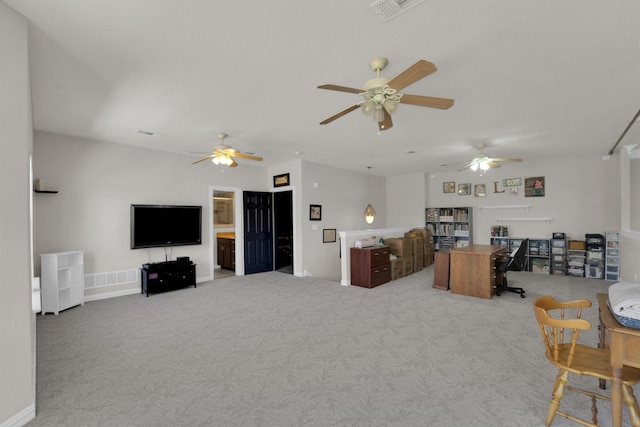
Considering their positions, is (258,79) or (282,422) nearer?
(282,422)

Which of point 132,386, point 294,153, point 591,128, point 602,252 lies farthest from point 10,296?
point 602,252

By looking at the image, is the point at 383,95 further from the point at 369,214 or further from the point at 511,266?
the point at 369,214

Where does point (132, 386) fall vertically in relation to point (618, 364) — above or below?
below

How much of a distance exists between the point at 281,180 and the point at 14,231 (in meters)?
5.48

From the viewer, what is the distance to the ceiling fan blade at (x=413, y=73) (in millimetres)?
1963

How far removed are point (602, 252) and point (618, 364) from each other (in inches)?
253

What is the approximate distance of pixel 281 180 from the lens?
7.20m

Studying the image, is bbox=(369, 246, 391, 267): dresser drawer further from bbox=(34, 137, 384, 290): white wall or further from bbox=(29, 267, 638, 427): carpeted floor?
bbox=(34, 137, 384, 290): white wall

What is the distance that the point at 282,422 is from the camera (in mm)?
1933

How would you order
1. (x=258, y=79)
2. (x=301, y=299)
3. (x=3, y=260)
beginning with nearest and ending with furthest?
(x=3, y=260), (x=258, y=79), (x=301, y=299)

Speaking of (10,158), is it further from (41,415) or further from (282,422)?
(282,422)

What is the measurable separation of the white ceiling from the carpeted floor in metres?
2.70

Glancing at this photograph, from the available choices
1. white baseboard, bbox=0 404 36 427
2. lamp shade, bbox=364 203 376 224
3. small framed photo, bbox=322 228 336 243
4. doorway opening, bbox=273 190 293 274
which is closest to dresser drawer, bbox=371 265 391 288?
small framed photo, bbox=322 228 336 243

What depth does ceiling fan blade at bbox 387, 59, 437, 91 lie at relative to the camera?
1.96 metres
